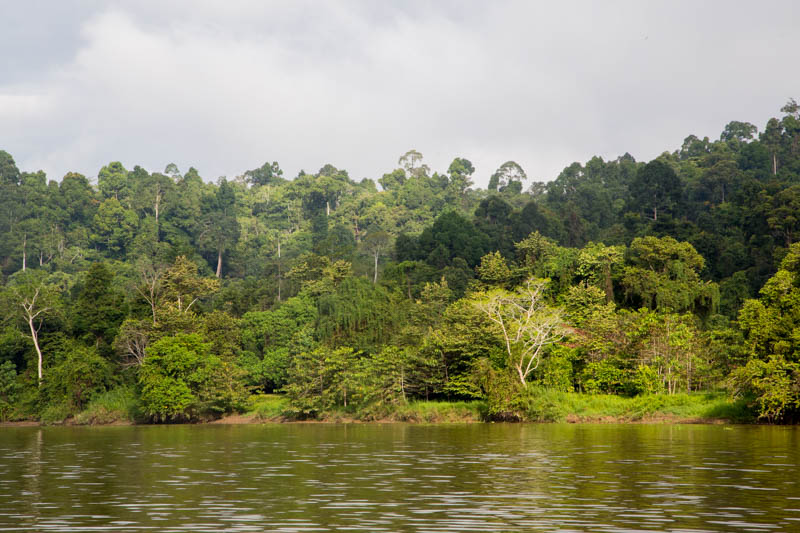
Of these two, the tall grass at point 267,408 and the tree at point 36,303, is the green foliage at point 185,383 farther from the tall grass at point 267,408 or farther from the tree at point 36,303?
the tree at point 36,303

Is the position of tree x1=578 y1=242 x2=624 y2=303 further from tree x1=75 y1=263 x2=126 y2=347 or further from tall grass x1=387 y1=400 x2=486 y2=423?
tree x1=75 y1=263 x2=126 y2=347

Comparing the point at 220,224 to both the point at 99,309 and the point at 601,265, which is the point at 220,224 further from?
the point at 601,265

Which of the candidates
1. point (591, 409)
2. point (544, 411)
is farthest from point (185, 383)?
point (591, 409)

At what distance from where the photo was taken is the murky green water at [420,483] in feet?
47.0

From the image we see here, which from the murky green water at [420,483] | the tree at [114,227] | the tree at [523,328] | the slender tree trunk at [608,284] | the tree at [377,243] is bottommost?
the murky green water at [420,483]

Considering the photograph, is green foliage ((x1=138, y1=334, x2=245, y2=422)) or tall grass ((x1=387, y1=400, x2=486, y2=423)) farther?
green foliage ((x1=138, y1=334, x2=245, y2=422))

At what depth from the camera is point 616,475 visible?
20.1 metres

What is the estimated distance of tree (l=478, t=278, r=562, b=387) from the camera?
44.5 metres

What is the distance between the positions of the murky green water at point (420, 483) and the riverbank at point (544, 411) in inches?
245

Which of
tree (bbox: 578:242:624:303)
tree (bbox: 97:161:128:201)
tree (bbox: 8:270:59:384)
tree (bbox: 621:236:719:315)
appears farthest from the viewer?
tree (bbox: 97:161:128:201)

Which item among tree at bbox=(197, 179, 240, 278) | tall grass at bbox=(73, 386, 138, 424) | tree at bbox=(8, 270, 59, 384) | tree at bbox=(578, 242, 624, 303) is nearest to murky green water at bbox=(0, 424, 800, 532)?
tall grass at bbox=(73, 386, 138, 424)

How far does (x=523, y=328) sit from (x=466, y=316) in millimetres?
4798

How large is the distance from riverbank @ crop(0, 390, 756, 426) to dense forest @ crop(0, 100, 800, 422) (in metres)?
0.61

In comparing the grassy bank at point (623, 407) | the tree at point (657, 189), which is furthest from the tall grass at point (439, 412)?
the tree at point (657, 189)
